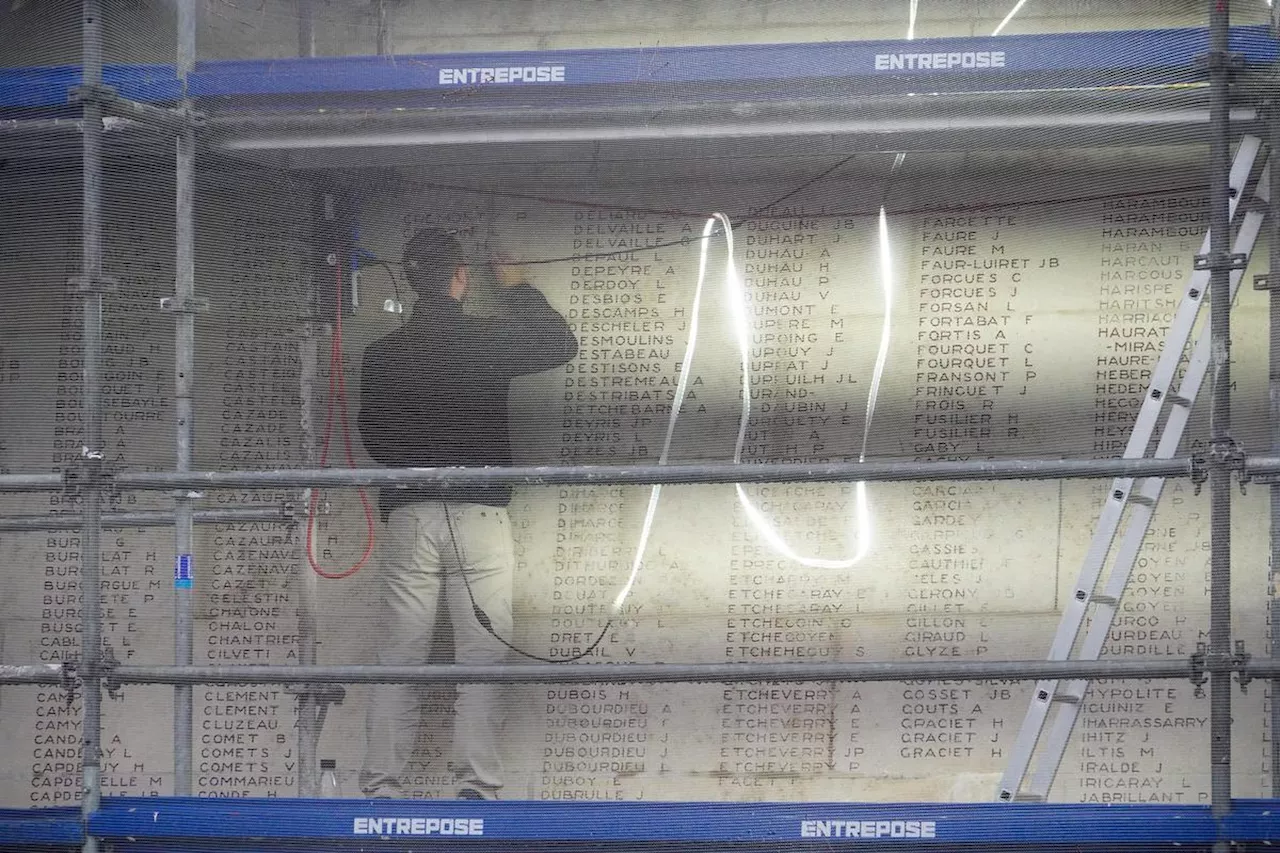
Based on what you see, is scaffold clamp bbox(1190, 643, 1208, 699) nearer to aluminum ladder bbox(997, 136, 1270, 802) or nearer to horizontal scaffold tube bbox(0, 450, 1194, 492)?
aluminum ladder bbox(997, 136, 1270, 802)

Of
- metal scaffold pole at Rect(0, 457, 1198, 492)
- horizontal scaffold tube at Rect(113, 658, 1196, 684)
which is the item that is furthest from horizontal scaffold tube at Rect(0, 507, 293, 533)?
horizontal scaffold tube at Rect(113, 658, 1196, 684)

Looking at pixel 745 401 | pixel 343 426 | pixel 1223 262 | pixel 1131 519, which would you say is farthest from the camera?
pixel 343 426

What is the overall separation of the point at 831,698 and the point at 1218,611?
3.53 ft

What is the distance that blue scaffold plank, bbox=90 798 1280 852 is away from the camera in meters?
3.66

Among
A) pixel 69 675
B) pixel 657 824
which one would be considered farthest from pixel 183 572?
pixel 657 824

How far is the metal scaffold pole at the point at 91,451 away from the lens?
12.9 feet

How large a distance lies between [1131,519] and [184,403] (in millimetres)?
2694

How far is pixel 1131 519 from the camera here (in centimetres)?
390

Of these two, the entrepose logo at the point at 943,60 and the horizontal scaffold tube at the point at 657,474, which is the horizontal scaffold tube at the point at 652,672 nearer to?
the horizontal scaffold tube at the point at 657,474

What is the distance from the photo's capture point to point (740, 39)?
4160 mm

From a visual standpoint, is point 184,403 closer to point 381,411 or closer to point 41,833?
point 381,411

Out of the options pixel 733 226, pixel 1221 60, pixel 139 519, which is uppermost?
pixel 1221 60

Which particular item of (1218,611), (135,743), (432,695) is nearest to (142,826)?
(135,743)

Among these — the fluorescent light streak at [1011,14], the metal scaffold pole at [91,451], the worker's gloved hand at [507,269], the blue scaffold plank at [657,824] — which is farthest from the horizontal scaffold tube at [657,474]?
the fluorescent light streak at [1011,14]
